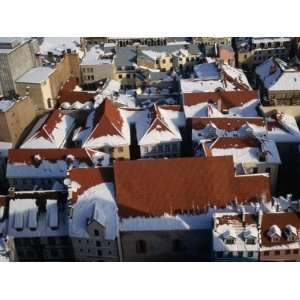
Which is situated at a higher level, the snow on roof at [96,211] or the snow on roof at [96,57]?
the snow on roof at [96,57]

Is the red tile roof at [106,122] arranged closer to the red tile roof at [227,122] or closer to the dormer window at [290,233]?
the red tile roof at [227,122]

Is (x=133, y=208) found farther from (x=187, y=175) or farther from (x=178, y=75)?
(x=178, y=75)

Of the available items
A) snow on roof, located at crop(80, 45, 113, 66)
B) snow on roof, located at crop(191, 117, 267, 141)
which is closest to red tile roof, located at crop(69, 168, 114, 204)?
snow on roof, located at crop(191, 117, 267, 141)

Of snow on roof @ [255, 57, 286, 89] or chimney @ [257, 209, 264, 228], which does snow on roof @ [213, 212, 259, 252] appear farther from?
snow on roof @ [255, 57, 286, 89]

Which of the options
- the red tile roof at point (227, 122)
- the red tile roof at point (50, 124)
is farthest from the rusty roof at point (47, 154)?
the red tile roof at point (227, 122)

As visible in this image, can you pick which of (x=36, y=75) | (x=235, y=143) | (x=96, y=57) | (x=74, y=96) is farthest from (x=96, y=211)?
(x=96, y=57)

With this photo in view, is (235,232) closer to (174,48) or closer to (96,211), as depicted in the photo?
(96,211)

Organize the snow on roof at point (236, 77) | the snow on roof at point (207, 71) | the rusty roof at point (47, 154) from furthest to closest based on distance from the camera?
the snow on roof at point (207, 71), the snow on roof at point (236, 77), the rusty roof at point (47, 154)

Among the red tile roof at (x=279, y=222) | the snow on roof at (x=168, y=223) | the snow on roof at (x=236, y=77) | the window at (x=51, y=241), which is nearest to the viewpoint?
the red tile roof at (x=279, y=222)
